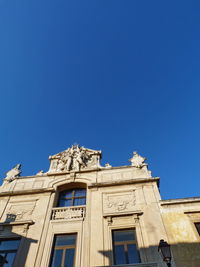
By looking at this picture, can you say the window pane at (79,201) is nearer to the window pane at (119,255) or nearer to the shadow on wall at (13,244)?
the shadow on wall at (13,244)

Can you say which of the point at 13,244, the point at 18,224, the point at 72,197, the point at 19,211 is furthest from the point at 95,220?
the point at 19,211

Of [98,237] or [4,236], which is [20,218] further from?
[98,237]

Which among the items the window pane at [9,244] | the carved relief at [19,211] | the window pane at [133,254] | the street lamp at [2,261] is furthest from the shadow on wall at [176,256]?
the carved relief at [19,211]

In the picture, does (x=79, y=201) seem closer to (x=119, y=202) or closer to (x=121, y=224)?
(x=119, y=202)

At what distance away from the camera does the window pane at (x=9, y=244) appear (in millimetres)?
10281

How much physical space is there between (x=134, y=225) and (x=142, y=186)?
2.83 m

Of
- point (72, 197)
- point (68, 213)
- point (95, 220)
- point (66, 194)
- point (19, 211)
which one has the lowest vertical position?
point (95, 220)

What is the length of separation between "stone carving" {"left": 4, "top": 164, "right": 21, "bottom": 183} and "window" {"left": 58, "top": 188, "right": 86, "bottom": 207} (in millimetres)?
4319

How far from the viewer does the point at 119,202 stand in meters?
11.8

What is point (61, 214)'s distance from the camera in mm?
11586

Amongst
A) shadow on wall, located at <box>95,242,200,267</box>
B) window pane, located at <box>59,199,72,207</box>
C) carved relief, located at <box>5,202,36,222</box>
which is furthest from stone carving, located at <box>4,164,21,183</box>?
shadow on wall, located at <box>95,242,200,267</box>

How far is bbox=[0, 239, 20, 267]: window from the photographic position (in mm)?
9477

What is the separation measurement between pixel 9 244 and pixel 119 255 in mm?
5889

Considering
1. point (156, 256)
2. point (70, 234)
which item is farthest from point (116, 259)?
point (70, 234)
